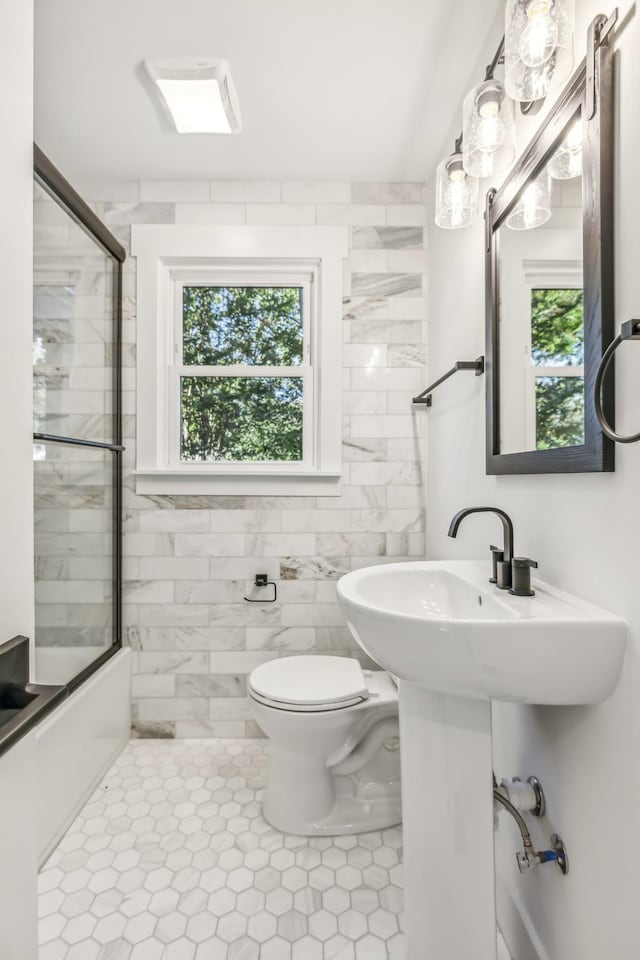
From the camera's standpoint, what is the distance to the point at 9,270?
0.79m

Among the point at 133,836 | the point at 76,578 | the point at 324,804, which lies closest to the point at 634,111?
the point at 324,804

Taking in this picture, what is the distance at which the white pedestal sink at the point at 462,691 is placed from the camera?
82cm

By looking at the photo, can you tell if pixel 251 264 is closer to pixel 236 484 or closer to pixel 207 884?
pixel 236 484

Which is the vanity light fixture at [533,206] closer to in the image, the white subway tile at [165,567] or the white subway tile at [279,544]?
the white subway tile at [279,544]

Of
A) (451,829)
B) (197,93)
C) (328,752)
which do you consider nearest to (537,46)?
(197,93)

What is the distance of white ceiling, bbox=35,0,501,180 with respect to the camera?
142 centimetres

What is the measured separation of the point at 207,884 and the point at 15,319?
152cm

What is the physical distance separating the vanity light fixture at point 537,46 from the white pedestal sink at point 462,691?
102cm

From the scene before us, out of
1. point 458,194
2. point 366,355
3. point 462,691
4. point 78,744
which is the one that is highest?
point 458,194

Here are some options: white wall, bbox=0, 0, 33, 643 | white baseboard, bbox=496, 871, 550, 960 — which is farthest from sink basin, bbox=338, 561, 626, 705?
white baseboard, bbox=496, 871, 550, 960

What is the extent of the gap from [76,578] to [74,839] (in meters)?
0.84

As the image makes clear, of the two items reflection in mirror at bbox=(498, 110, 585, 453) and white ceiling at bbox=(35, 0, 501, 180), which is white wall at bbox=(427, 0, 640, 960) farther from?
white ceiling at bbox=(35, 0, 501, 180)

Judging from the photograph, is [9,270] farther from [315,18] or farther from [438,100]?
[438,100]

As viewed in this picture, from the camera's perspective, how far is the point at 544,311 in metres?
1.10
